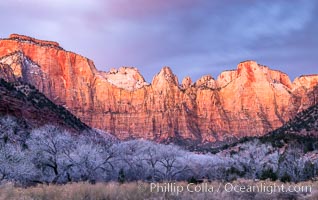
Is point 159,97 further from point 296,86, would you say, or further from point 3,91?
point 3,91

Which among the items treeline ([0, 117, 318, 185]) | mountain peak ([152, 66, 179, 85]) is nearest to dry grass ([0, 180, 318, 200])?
treeline ([0, 117, 318, 185])

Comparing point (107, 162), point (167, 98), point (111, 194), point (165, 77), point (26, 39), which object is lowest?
point (111, 194)

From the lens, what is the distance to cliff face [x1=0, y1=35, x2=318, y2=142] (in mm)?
159500

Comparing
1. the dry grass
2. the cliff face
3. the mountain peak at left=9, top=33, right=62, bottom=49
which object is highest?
the mountain peak at left=9, top=33, right=62, bottom=49

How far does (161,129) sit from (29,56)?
56.3m

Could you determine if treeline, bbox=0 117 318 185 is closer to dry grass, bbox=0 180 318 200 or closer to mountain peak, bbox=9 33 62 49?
dry grass, bbox=0 180 318 200

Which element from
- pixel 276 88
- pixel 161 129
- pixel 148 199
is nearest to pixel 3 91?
pixel 148 199

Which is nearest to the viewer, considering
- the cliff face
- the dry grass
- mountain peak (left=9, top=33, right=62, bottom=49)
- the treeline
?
the dry grass

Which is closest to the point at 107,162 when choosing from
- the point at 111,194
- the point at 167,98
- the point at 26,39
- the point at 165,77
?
the point at 111,194

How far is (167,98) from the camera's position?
17412 cm

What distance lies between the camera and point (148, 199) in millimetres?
13211

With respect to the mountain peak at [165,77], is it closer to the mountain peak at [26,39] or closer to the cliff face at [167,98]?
the cliff face at [167,98]

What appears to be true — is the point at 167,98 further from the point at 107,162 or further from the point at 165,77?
the point at 107,162

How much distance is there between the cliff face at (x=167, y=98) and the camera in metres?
160
